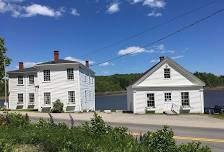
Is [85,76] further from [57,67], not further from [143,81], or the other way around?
[143,81]

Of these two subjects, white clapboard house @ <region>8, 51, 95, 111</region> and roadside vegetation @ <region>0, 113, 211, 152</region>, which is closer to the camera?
roadside vegetation @ <region>0, 113, 211, 152</region>

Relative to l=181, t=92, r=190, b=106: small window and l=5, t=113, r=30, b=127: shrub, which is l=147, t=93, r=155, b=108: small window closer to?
l=181, t=92, r=190, b=106: small window

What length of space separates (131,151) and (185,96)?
119 feet

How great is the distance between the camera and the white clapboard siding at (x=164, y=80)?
47.5 meters

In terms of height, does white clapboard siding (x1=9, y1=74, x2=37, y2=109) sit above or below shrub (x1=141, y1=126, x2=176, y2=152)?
above

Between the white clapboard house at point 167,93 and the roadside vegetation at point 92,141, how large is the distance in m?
27.8

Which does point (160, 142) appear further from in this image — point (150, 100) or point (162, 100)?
point (150, 100)

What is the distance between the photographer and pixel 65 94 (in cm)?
5262

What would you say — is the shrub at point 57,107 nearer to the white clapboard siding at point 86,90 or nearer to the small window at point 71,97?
the small window at point 71,97

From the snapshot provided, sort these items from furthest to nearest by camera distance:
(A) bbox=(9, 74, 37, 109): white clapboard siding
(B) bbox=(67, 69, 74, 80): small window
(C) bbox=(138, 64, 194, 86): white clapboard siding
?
(A) bbox=(9, 74, 37, 109): white clapboard siding → (B) bbox=(67, 69, 74, 80): small window → (C) bbox=(138, 64, 194, 86): white clapboard siding

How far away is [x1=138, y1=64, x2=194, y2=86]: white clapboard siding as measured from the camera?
47531mm

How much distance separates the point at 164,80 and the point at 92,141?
34.5m

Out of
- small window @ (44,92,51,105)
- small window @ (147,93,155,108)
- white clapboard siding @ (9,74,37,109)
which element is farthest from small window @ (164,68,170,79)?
white clapboard siding @ (9,74,37,109)

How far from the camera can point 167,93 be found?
47.2 m
